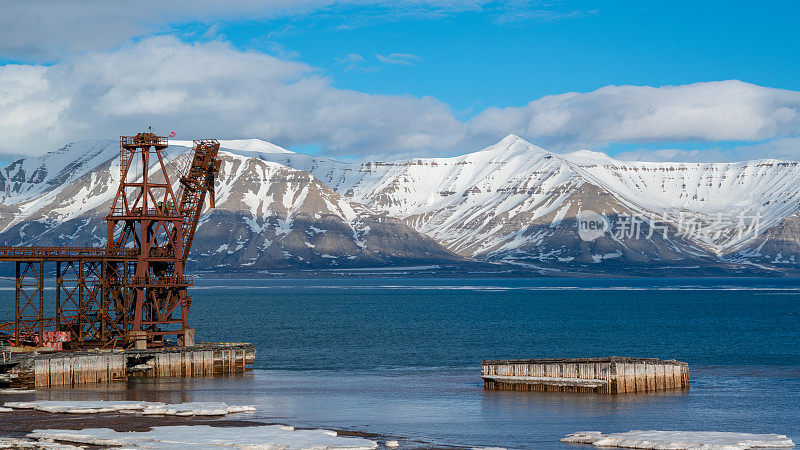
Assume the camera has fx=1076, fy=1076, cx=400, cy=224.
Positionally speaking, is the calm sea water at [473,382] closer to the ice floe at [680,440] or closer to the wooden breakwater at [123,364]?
the ice floe at [680,440]

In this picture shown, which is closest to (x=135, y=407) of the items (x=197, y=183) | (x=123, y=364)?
(x=123, y=364)

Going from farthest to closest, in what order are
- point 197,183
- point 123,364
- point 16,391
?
point 197,183 → point 123,364 → point 16,391

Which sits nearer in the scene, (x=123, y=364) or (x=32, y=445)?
(x=32, y=445)

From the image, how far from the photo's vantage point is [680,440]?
52062 millimetres

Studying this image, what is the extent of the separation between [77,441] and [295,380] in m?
34.7

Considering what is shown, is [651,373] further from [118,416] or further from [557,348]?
[557,348]

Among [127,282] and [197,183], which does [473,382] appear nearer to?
[127,282]

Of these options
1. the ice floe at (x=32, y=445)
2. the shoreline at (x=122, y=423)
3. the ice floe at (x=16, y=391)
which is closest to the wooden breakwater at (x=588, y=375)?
the shoreline at (x=122, y=423)

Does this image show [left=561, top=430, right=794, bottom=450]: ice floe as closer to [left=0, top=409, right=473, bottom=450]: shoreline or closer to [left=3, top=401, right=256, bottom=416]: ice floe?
[left=0, top=409, right=473, bottom=450]: shoreline

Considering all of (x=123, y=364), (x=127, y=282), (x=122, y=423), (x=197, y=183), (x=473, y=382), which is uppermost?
(x=197, y=183)

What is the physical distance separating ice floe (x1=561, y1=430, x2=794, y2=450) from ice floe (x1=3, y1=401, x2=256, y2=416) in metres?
20.6

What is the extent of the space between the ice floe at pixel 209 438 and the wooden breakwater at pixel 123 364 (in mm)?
23091

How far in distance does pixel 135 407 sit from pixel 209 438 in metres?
12.6

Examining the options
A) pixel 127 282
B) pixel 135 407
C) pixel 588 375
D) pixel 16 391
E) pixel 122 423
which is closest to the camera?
pixel 122 423
